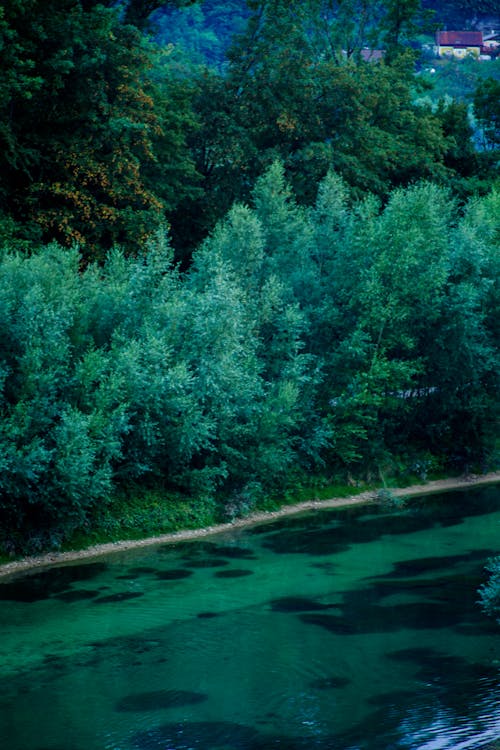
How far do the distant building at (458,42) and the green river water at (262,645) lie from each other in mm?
87373

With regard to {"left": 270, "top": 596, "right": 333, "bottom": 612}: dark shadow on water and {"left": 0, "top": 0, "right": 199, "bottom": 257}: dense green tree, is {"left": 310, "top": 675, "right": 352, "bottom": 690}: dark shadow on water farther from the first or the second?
{"left": 0, "top": 0, "right": 199, "bottom": 257}: dense green tree

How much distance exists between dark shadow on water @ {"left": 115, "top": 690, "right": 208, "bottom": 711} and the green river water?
0.05 metres

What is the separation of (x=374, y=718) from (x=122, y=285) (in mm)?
17459

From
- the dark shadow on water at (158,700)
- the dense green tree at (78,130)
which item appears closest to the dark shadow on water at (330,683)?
the dark shadow on water at (158,700)

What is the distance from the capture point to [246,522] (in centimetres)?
3581

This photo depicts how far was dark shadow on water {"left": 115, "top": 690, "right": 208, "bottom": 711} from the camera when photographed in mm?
Result: 20348

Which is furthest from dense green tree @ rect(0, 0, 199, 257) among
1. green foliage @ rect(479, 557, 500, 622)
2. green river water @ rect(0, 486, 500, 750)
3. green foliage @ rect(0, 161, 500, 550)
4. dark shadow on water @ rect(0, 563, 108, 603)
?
green foliage @ rect(479, 557, 500, 622)

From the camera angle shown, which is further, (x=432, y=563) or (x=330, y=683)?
(x=432, y=563)

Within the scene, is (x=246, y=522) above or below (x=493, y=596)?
above

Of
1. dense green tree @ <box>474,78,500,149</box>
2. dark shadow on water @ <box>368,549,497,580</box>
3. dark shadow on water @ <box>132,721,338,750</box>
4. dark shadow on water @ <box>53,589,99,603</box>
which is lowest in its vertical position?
dark shadow on water @ <box>368,549,497,580</box>

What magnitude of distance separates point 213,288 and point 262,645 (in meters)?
14.1

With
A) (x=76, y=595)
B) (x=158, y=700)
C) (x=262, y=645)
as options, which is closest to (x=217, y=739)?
(x=158, y=700)

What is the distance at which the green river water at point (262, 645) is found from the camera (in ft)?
63.1

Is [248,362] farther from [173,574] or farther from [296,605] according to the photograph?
[296,605]
